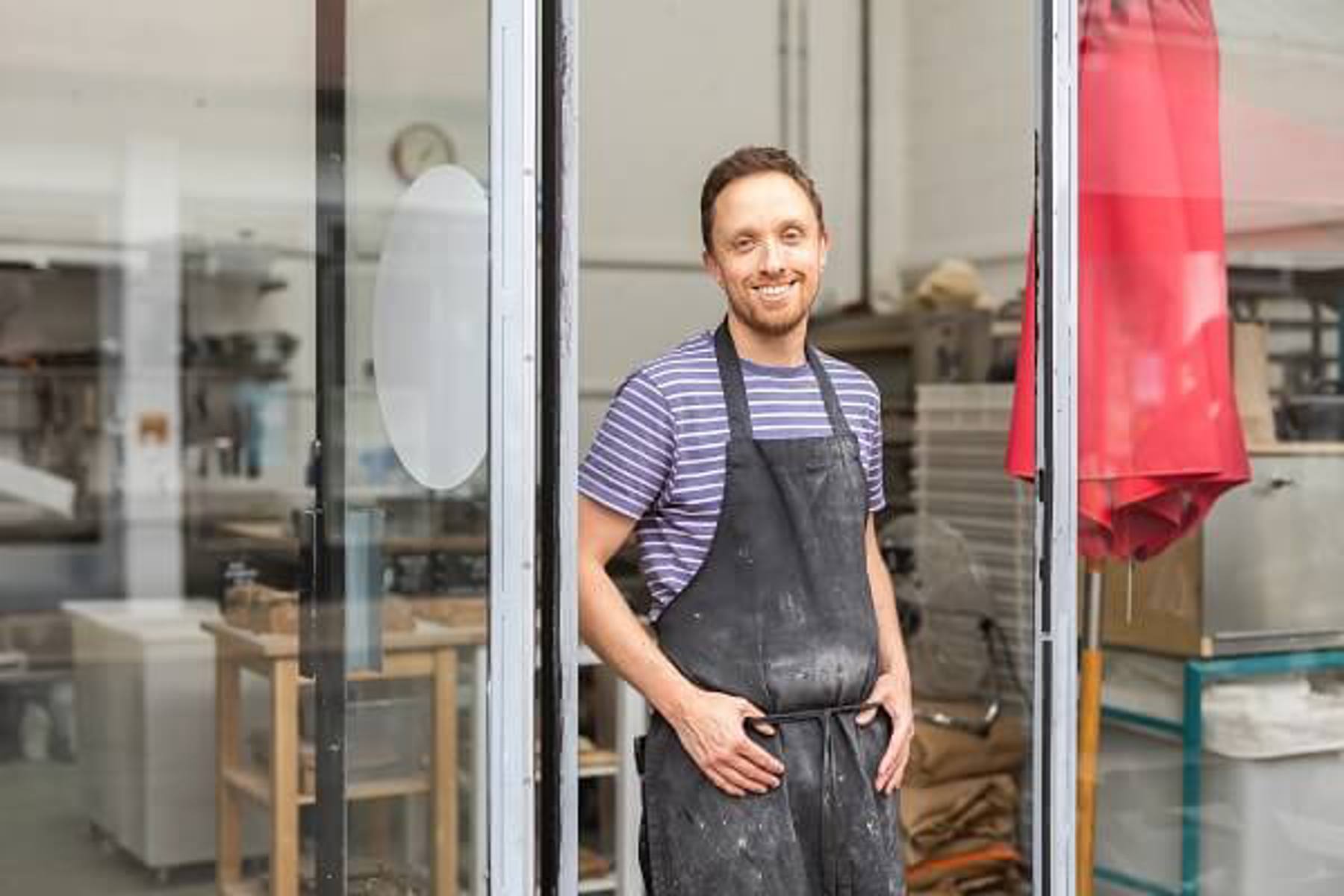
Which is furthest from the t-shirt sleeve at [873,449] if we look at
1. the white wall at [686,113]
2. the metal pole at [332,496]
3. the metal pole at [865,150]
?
the metal pole at [865,150]

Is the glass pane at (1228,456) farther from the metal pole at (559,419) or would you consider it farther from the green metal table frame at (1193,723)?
the metal pole at (559,419)

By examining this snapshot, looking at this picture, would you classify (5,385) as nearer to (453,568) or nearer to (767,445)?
(453,568)

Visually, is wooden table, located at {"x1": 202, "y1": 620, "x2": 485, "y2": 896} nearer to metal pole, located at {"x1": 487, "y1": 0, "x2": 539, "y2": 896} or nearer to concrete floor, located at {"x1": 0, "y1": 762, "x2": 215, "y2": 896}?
metal pole, located at {"x1": 487, "y1": 0, "x2": 539, "y2": 896}

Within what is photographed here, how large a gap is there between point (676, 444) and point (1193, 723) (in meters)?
1.77

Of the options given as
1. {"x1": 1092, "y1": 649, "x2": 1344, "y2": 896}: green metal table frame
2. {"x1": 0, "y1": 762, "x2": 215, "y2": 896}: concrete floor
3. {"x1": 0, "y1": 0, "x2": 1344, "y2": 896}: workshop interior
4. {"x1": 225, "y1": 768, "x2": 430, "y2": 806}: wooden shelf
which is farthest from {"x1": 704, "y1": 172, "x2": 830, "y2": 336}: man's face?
{"x1": 0, "y1": 762, "x2": 215, "y2": 896}: concrete floor

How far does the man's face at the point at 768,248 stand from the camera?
239cm

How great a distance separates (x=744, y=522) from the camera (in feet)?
7.88

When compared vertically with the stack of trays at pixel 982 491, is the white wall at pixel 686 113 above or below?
above

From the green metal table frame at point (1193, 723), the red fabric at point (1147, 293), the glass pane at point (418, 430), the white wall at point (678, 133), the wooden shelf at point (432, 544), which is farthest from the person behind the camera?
the white wall at point (678, 133)

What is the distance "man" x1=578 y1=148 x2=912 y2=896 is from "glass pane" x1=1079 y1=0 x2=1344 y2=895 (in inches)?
36.3

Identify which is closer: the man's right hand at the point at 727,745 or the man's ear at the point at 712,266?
the man's right hand at the point at 727,745

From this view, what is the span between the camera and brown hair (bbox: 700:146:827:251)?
2416 mm

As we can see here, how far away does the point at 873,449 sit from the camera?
2.58 m

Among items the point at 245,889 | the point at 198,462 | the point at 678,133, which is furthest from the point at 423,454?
the point at 198,462
